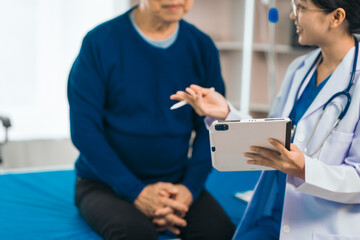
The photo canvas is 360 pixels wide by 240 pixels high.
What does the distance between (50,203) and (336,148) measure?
3.69ft

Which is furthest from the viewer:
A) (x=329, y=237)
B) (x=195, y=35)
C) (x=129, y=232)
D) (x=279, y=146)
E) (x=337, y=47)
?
(x=195, y=35)

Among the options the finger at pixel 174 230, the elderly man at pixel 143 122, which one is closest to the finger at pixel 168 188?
the elderly man at pixel 143 122

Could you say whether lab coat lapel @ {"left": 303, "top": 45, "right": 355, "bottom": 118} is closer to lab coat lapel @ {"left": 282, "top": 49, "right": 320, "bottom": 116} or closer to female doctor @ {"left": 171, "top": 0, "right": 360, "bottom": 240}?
female doctor @ {"left": 171, "top": 0, "right": 360, "bottom": 240}

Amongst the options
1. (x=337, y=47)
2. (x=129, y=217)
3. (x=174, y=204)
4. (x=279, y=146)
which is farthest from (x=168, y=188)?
(x=337, y=47)

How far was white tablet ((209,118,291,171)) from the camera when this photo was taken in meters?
1.05

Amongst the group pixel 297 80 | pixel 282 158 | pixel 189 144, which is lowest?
pixel 189 144

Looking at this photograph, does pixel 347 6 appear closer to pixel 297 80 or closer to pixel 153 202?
pixel 297 80

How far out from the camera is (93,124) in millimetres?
1597

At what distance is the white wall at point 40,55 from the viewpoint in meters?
2.99

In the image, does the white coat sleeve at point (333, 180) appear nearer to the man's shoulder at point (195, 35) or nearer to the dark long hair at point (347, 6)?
the dark long hair at point (347, 6)

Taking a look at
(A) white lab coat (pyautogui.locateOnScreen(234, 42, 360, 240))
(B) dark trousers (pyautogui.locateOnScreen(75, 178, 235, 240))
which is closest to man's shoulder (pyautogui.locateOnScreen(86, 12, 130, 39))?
(B) dark trousers (pyautogui.locateOnScreen(75, 178, 235, 240))

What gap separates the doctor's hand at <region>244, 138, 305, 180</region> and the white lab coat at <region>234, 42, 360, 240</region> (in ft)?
0.07

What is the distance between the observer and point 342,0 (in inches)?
47.1

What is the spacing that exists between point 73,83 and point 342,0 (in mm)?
931
